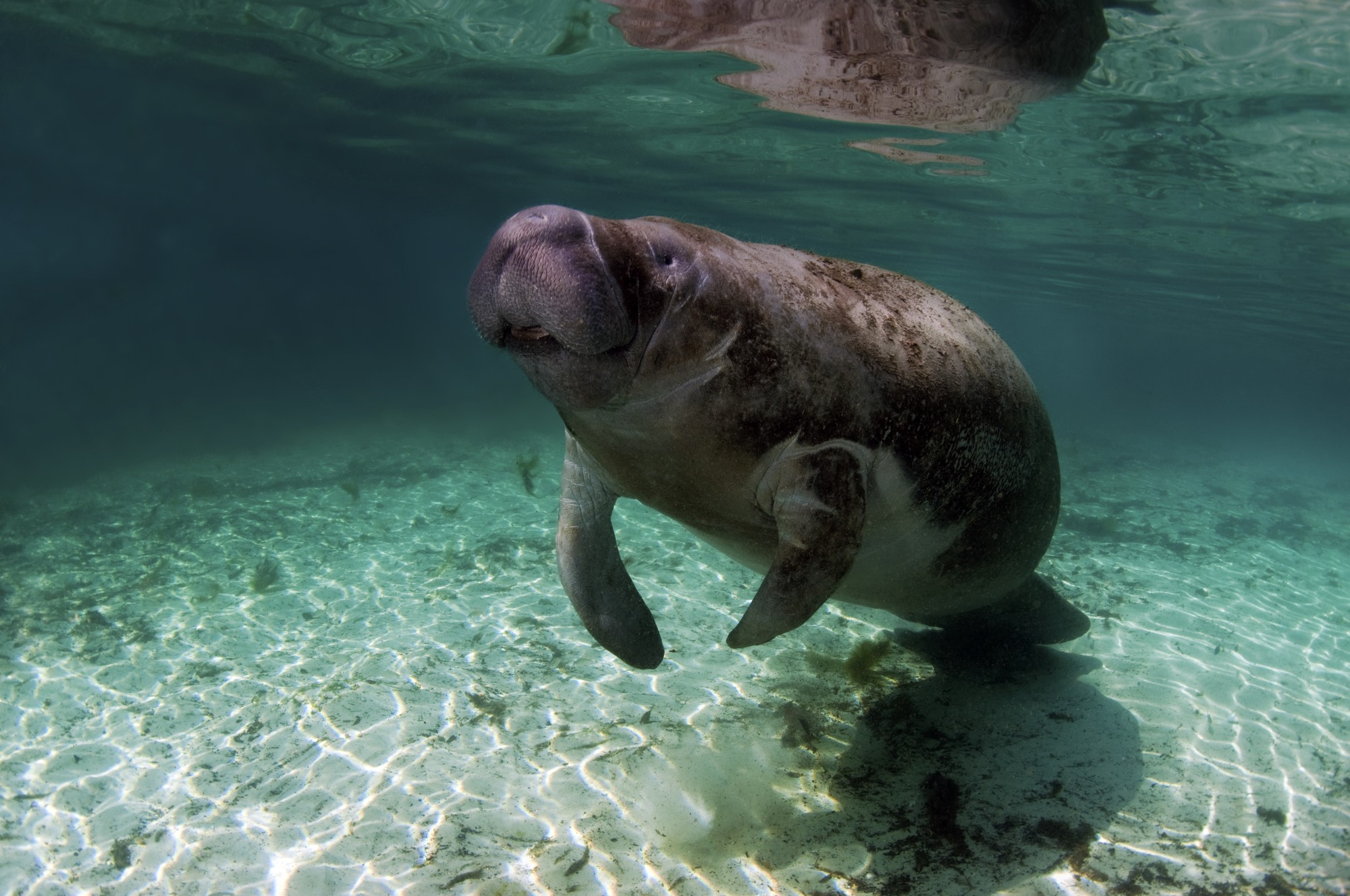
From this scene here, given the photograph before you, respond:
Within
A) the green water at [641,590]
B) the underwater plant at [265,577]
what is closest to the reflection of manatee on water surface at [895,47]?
the green water at [641,590]

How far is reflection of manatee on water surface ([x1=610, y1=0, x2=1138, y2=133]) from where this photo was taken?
7910mm

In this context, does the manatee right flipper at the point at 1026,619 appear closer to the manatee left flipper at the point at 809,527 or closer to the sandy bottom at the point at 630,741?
the sandy bottom at the point at 630,741

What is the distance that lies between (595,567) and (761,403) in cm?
140

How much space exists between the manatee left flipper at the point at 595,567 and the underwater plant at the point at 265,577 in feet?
18.0

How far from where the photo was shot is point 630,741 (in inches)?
159

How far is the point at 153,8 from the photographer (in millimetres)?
12273

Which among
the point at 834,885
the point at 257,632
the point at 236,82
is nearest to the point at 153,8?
the point at 236,82

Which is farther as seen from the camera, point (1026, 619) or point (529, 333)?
point (1026, 619)

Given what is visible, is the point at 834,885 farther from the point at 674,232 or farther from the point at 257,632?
the point at 257,632

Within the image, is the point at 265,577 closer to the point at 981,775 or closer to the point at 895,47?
the point at 981,775

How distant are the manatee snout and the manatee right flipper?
128 inches

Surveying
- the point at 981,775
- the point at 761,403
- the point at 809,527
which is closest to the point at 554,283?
the point at 761,403

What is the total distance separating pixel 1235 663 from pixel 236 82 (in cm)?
1993

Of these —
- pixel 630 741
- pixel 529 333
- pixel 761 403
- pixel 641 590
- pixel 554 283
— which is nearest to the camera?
pixel 554 283
